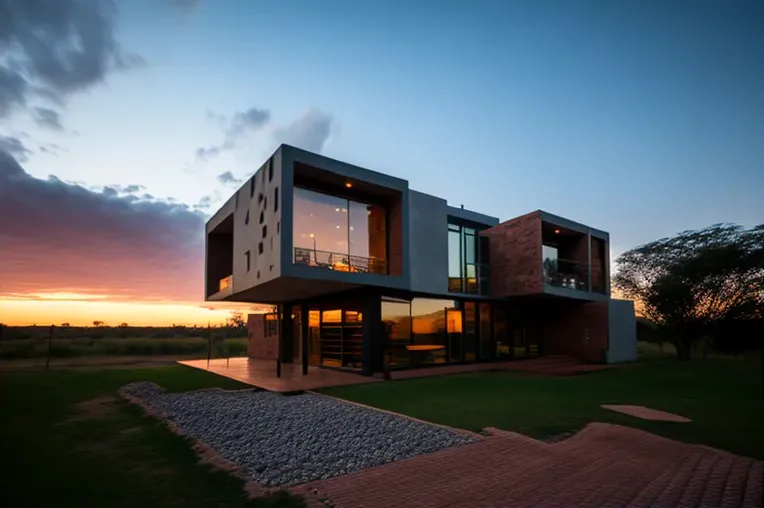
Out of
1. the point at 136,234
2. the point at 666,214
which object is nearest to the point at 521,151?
the point at 666,214

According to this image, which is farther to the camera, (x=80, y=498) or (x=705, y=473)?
(x=705, y=473)

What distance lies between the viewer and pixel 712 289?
23047 mm

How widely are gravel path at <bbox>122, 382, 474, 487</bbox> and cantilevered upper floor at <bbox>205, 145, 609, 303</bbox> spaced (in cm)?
446

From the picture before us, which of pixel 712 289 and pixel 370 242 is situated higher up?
pixel 370 242

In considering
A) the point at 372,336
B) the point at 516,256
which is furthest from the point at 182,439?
the point at 516,256

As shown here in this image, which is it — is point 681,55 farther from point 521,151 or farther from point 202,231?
point 202,231

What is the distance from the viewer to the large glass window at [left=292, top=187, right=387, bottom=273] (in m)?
14.4

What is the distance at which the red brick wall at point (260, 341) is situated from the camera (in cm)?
2348

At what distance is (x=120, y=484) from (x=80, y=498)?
1.59 feet

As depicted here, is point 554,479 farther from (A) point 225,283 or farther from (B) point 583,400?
(A) point 225,283

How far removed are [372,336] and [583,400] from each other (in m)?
7.27

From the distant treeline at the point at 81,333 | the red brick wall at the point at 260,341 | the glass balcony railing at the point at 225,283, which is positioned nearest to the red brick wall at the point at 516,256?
the glass balcony railing at the point at 225,283

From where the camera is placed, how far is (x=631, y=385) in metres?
12.8

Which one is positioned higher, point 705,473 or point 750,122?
point 750,122
